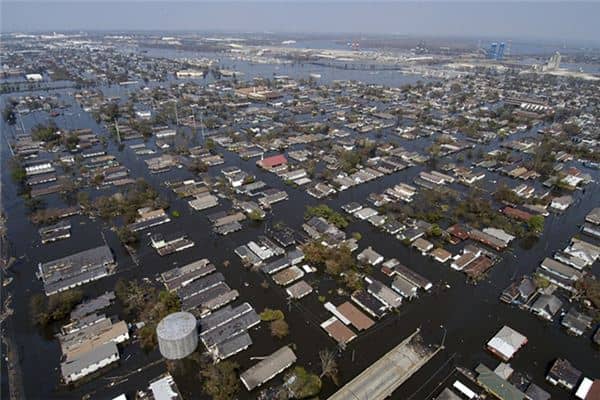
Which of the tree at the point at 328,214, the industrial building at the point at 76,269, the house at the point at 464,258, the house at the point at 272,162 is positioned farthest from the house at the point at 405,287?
the house at the point at 272,162

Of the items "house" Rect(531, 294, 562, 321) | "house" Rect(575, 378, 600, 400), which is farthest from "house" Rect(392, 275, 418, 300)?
"house" Rect(575, 378, 600, 400)

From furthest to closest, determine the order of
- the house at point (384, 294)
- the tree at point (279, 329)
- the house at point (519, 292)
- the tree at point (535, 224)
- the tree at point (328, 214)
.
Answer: the tree at point (328, 214) → the tree at point (535, 224) → the house at point (519, 292) → the house at point (384, 294) → the tree at point (279, 329)

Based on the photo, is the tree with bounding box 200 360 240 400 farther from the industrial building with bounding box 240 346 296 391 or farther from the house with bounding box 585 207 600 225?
the house with bounding box 585 207 600 225

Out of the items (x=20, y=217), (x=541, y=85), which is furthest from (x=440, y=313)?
(x=541, y=85)

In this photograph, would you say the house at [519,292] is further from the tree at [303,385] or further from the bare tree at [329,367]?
the tree at [303,385]

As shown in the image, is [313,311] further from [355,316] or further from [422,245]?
[422,245]

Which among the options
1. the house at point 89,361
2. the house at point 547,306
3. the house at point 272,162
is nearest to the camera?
the house at point 89,361
